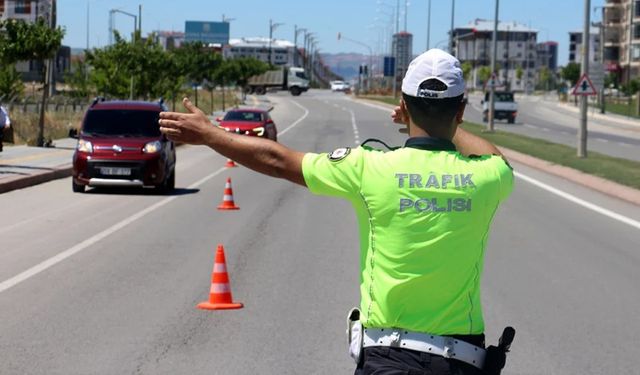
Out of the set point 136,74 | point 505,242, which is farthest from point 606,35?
point 505,242

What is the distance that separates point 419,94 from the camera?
13.1 feet

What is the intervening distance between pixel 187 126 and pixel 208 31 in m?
161

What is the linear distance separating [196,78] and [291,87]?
206 feet

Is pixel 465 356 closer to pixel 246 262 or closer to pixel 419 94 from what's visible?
pixel 419 94

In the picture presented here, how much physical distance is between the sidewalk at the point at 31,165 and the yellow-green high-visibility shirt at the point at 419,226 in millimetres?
20264

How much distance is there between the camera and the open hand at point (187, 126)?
4047 millimetres

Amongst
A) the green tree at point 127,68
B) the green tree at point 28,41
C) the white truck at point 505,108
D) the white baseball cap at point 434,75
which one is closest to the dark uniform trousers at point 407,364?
the white baseball cap at point 434,75

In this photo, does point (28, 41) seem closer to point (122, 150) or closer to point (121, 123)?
point (121, 123)

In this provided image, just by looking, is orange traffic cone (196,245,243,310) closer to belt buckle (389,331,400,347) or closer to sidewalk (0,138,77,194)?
belt buckle (389,331,400,347)

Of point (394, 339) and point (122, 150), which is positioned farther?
point (122, 150)

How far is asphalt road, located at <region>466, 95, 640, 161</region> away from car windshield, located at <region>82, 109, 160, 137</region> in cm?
2142

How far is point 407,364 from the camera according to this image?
382cm

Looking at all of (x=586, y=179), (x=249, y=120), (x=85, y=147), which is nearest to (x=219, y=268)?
(x=85, y=147)

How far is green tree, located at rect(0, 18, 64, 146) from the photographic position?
32.5 meters
